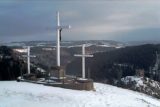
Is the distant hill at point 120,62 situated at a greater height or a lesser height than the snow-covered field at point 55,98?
lesser

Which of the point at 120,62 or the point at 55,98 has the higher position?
the point at 55,98

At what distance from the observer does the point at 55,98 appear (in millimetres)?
32906

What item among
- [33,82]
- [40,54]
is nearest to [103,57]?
[40,54]

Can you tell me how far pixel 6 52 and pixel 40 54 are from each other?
74.5ft

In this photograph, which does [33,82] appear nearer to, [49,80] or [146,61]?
[49,80]

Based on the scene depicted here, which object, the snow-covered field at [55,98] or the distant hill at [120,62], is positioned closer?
the snow-covered field at [55,98]

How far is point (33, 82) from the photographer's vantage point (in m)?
40.0

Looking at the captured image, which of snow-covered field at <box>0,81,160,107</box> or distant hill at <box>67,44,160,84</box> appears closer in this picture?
snow-covered field at <box>0,81,160,107</box>

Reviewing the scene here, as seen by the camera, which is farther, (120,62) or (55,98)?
(120,62)

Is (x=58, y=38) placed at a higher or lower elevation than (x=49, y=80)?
higher

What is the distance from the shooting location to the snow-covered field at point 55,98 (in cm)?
3127

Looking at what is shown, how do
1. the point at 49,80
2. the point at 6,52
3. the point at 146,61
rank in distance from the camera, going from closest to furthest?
the point at 49,80, the point at 6,52, the point at 146,61

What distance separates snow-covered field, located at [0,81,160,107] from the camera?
31266mm

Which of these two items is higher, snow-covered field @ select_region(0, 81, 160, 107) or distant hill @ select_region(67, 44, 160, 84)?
snow-covered field @ select_region(0, 81, 160, 107)
